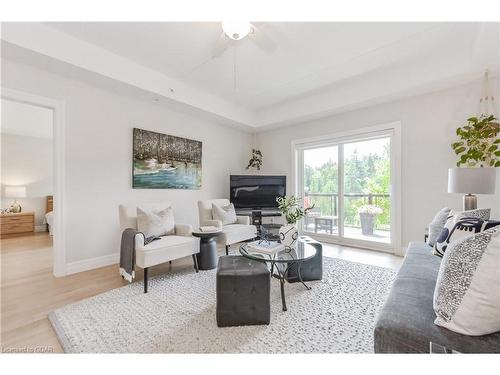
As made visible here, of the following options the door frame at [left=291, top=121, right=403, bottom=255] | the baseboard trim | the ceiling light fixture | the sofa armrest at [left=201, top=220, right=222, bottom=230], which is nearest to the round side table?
the sofa armrest at [left=201, top=220, right=222, bottom=230]

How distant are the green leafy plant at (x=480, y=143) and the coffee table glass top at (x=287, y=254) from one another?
2.31 m

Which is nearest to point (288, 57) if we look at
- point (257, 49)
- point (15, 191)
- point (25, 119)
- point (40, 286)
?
point (257, 49)

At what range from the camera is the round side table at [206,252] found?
116 inches

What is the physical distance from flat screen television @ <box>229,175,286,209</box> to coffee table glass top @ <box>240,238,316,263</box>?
2.22m

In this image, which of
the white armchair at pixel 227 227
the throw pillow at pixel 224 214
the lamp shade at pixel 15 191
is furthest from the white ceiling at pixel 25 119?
the throw pillow at pixel 224 214

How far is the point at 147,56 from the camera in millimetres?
2965

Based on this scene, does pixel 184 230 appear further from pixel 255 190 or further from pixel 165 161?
pixel 255 190

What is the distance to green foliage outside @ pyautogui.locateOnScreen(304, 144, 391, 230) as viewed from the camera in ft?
12.8

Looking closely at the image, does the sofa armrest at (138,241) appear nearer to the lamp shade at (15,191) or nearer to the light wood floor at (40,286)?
the light wood floor at (40,286)

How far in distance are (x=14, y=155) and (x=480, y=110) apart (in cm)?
933

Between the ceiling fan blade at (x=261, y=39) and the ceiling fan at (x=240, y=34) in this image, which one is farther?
the ceiling fan blade at (x=261, y=39)

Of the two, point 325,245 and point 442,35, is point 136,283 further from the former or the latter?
point 442,35

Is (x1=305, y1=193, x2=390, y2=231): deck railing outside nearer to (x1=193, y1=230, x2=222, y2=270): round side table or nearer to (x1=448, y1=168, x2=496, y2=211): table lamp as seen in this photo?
(x1=448, y1=168, x2=496, y2=211): table lamp
